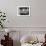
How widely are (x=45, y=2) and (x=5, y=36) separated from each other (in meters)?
1.32

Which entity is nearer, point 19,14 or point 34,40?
point 34,40

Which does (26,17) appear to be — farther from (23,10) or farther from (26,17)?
(23,10)

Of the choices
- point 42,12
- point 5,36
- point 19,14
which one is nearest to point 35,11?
point 42,12

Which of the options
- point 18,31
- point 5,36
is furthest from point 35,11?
point 5,36

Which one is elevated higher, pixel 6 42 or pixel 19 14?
pixel 19 14

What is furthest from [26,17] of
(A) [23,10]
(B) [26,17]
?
(A) [23,10]

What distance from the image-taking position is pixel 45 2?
11.7 ft

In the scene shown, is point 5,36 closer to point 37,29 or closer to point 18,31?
point 18,31

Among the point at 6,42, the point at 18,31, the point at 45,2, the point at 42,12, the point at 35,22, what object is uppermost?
the point at 45,2

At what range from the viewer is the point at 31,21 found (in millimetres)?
3611

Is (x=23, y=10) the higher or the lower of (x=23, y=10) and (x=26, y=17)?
the higher

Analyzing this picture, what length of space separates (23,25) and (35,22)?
32 centimetres

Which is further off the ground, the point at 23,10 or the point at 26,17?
the point at 23,10

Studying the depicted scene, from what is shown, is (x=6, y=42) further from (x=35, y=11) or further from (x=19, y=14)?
(x=35, y=11)
